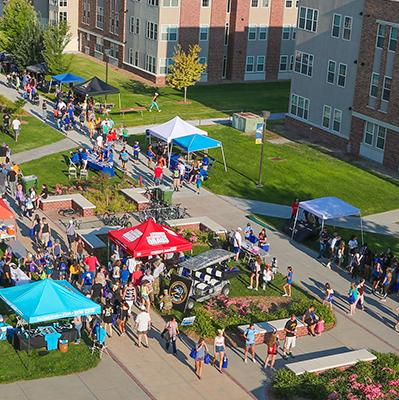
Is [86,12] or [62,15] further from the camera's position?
[62,15]

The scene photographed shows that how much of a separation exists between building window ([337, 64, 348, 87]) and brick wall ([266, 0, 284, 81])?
23.6 m

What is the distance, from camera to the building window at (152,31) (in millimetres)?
72812

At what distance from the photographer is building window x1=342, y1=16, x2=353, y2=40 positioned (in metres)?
54.7

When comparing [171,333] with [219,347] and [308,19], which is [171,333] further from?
[308,19]

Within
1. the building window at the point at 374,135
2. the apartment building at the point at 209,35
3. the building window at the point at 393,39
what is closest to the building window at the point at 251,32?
the apartment building at the point at 209,35

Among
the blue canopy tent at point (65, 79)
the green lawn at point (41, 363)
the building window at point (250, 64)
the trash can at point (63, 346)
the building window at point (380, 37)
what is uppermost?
the building window at point (380, 37)

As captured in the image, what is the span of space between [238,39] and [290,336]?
169ft

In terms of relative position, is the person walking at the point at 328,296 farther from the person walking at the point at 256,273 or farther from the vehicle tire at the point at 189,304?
the vehicle tire at the point at 189,304

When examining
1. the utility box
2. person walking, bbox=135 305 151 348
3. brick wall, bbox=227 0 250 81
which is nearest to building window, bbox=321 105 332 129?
the utility box

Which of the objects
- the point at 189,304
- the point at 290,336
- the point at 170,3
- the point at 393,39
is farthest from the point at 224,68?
the point at 290,336

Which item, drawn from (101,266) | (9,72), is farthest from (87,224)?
(9,72)

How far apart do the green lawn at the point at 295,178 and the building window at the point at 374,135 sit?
2.36 m

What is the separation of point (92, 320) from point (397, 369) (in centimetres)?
1031

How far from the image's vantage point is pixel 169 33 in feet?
240
